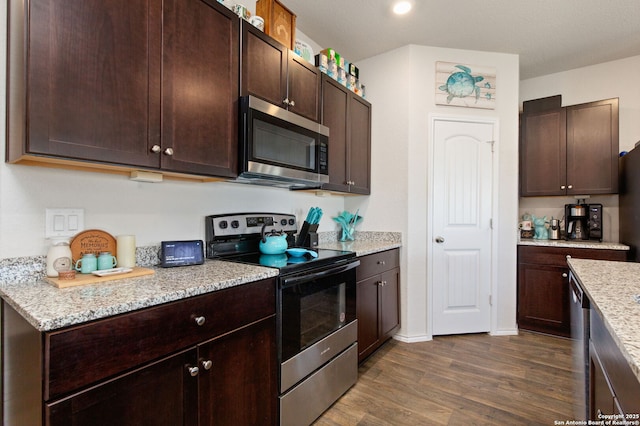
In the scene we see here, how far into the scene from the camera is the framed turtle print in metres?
2.93

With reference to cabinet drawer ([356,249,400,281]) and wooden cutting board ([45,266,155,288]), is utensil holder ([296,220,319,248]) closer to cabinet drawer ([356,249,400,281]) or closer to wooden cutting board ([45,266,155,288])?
cabinet drawer ([356,249,400,281])

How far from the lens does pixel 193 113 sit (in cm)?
146

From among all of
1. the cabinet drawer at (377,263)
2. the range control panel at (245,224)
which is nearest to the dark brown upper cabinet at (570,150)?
the cabinet drawer at (377,263)

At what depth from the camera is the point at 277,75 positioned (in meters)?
1.90

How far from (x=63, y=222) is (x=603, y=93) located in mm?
4625

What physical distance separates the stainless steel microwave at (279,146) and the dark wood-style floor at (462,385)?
4.71 ft

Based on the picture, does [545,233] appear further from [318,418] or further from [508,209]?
[318,418]

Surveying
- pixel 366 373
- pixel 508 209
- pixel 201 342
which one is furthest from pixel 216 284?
pixel 508 209

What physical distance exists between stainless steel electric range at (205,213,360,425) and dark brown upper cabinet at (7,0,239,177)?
19.6 inches

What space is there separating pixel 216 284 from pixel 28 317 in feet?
1.74

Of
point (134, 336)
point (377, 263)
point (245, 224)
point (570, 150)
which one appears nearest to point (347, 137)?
point (377, 263)

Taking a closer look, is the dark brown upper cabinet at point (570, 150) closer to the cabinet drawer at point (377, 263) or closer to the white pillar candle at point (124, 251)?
the cabinet drawer at point (377, 263)

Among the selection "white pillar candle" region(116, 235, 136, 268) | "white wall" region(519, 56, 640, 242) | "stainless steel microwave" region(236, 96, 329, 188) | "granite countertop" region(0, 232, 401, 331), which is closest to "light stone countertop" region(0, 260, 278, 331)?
"granite countertop" region(0, 232, 401, 331)

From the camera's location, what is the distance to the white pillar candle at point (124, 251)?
1.42m
